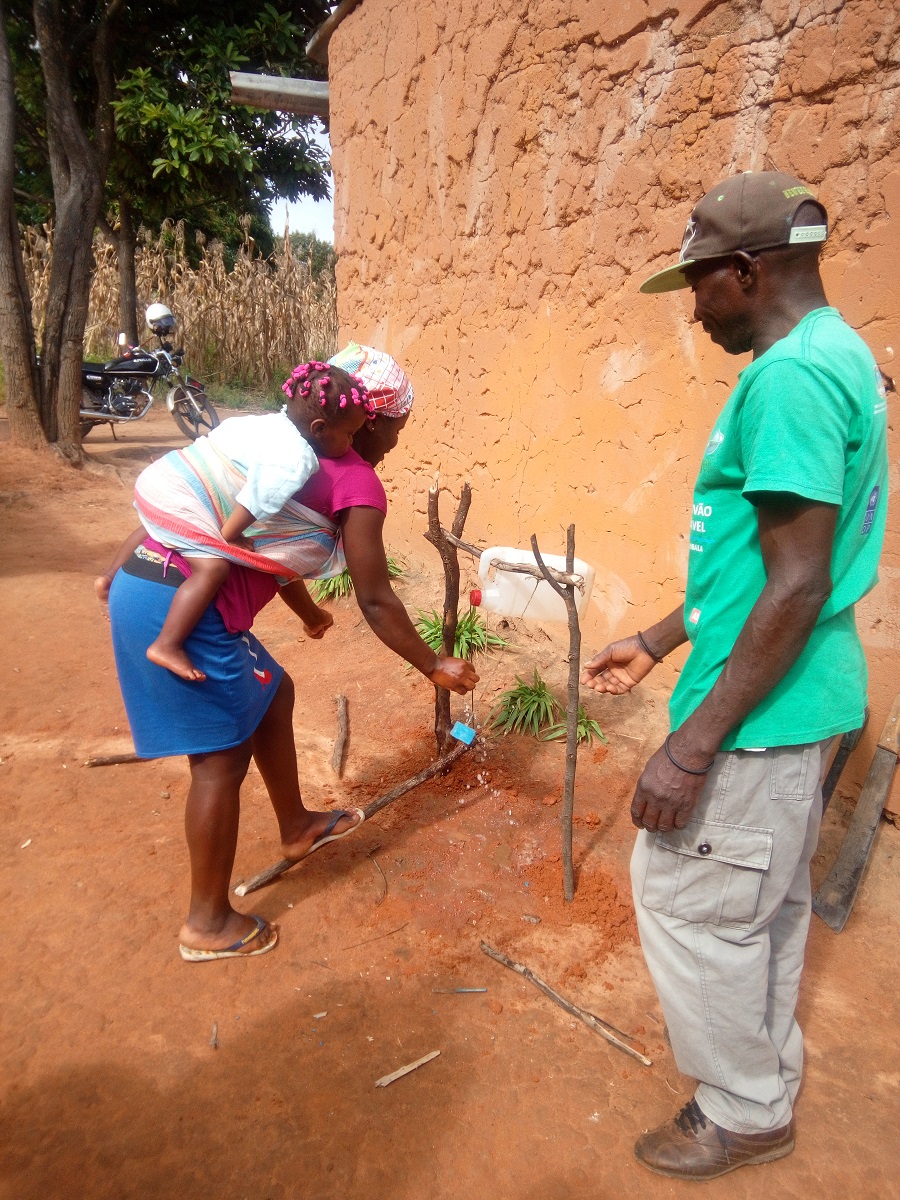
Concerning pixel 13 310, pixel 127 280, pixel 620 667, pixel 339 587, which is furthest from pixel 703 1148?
pixel 127 280

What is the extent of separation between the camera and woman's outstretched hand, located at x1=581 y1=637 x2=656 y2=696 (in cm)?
189

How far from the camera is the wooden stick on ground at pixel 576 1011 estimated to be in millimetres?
1973

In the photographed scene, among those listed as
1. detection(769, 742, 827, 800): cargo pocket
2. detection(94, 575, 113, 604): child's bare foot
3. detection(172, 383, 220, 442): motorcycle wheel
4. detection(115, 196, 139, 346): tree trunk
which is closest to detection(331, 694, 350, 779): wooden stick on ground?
detection(94, 575, 113, 604): child's bare foot

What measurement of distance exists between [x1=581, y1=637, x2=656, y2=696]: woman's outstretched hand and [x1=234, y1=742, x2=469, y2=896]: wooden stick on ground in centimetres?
118

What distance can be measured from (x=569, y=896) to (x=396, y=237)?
3.87m

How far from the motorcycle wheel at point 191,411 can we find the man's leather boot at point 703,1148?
9391 millimetres

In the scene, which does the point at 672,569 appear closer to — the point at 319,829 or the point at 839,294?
the point at 839,294

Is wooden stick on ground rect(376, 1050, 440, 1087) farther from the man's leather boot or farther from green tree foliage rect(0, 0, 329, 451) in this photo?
green tree foliage rect(0, 0, 329, 451)

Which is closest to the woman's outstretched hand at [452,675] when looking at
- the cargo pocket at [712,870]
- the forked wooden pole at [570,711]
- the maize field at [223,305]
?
the forked wooden pole at [570,711]

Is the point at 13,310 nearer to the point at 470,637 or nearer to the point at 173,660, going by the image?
the point at 470,637

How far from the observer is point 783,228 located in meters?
1.28

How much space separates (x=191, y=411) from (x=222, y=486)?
28.8 feet

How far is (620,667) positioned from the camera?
6.37 ft

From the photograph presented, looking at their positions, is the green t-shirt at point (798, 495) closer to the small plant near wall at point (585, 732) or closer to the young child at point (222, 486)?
the young child at point (222, 486)
